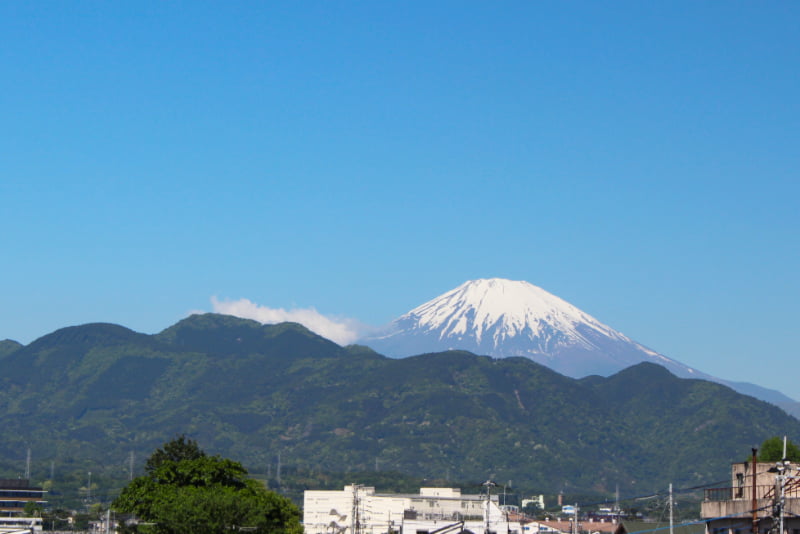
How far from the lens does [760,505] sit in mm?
78062

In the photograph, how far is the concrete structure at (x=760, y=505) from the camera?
66.4 metres

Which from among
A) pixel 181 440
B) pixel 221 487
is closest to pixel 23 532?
pixel 221 487

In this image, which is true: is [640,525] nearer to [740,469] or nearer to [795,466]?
[740,469]

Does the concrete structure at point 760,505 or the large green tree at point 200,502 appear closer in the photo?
the concrete structure at point 760,505

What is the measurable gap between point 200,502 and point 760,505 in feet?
176

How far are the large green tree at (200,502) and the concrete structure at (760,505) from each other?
42.2 meters

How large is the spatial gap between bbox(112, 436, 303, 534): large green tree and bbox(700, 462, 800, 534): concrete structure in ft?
138

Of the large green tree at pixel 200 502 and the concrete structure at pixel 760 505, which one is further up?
the concrete structure at pixel 760 505

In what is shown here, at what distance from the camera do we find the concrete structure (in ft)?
218

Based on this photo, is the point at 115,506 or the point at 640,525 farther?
the point at 640,525

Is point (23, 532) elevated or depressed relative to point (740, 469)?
depressed

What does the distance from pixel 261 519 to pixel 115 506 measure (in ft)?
59.4

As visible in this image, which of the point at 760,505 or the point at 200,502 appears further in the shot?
the point at 200,502

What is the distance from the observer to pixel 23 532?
12850cm
